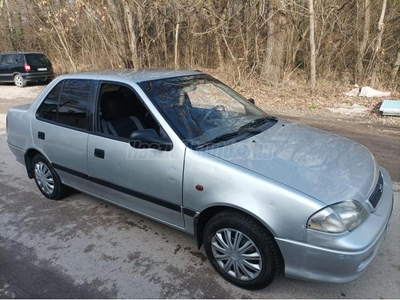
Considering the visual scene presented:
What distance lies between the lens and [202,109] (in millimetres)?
2922

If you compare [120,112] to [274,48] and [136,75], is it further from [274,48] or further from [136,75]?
[274,48]

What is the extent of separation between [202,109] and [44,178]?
2.27m

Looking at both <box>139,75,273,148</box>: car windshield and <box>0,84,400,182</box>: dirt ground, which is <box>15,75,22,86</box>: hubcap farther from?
<box>139,75,273,148</box>: car windshield

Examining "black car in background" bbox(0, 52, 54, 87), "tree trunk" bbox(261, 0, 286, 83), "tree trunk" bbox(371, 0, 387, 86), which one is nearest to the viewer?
"tree trunk" bbox(371, 0, 387, 86)

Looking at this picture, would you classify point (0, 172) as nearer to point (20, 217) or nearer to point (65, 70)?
point (20, 217)

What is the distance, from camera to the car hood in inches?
78.5

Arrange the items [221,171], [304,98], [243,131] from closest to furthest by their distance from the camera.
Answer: [221,171] → [243,131] → [304,98]

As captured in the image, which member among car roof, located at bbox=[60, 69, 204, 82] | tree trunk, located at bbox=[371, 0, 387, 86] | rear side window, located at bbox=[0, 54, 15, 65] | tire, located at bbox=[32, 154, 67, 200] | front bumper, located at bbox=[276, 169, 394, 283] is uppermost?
tree trunk, located at bbox=[371, 0, 387, 86]

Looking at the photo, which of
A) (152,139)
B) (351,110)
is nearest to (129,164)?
(152,139)

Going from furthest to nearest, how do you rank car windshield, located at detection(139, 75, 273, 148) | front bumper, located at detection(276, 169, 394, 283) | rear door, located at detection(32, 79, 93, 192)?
rear door, located at detection(32, 79, 93, 192), car windshield, located at detection(139, 75, 273, 148), front bumper, located at detection(276, 169, 394, 283)

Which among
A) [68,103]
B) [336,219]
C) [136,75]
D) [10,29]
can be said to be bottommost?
[336,219]

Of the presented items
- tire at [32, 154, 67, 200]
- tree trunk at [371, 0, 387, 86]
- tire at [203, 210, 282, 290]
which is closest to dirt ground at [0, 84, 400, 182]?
tree trunk at [371, 0, 387, 86]

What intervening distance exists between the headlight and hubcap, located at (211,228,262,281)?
1.62ft

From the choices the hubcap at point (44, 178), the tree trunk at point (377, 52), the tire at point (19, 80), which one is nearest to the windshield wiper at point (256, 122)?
the hubcap at point (44, 178)
